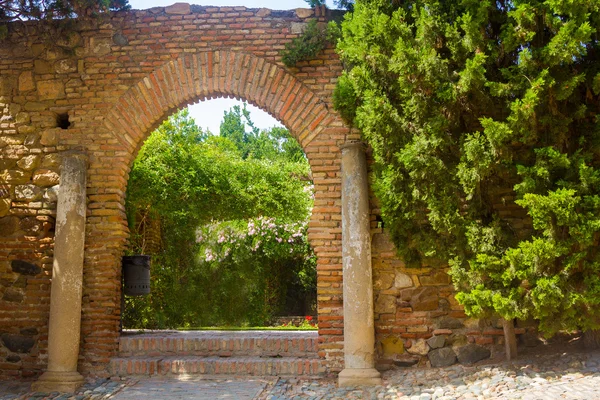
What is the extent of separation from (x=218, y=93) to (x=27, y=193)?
8.11 ft

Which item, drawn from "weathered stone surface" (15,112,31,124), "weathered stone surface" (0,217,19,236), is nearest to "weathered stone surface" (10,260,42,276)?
"weathered stone surface" (0,217,19,236)

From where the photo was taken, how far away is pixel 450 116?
205 inches

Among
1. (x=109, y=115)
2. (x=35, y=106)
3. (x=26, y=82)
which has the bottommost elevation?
(x=109, y=115)

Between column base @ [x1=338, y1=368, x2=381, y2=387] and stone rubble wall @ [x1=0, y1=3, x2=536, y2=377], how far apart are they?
0.92m

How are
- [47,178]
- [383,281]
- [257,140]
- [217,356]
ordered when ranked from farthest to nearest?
[257,140] → [47,178] → [217,356] → [383,281]

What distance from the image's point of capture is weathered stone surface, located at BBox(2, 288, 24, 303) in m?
6.30

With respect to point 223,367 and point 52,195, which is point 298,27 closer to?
point 52,195

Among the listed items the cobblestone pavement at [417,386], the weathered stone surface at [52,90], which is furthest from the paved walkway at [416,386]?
the weathered stone surface at [52,90]

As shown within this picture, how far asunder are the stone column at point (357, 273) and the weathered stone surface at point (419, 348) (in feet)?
1.45

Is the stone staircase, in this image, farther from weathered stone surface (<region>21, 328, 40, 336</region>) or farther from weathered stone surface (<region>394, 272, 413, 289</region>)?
weathered stone surface (<region>394, 272, 413, 289</region>)

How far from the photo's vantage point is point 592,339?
5055mm

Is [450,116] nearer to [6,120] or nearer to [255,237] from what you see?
[6,120]

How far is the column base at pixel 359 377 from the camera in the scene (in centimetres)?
544

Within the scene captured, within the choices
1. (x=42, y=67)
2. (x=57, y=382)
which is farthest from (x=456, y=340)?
(x=42, y=67)
